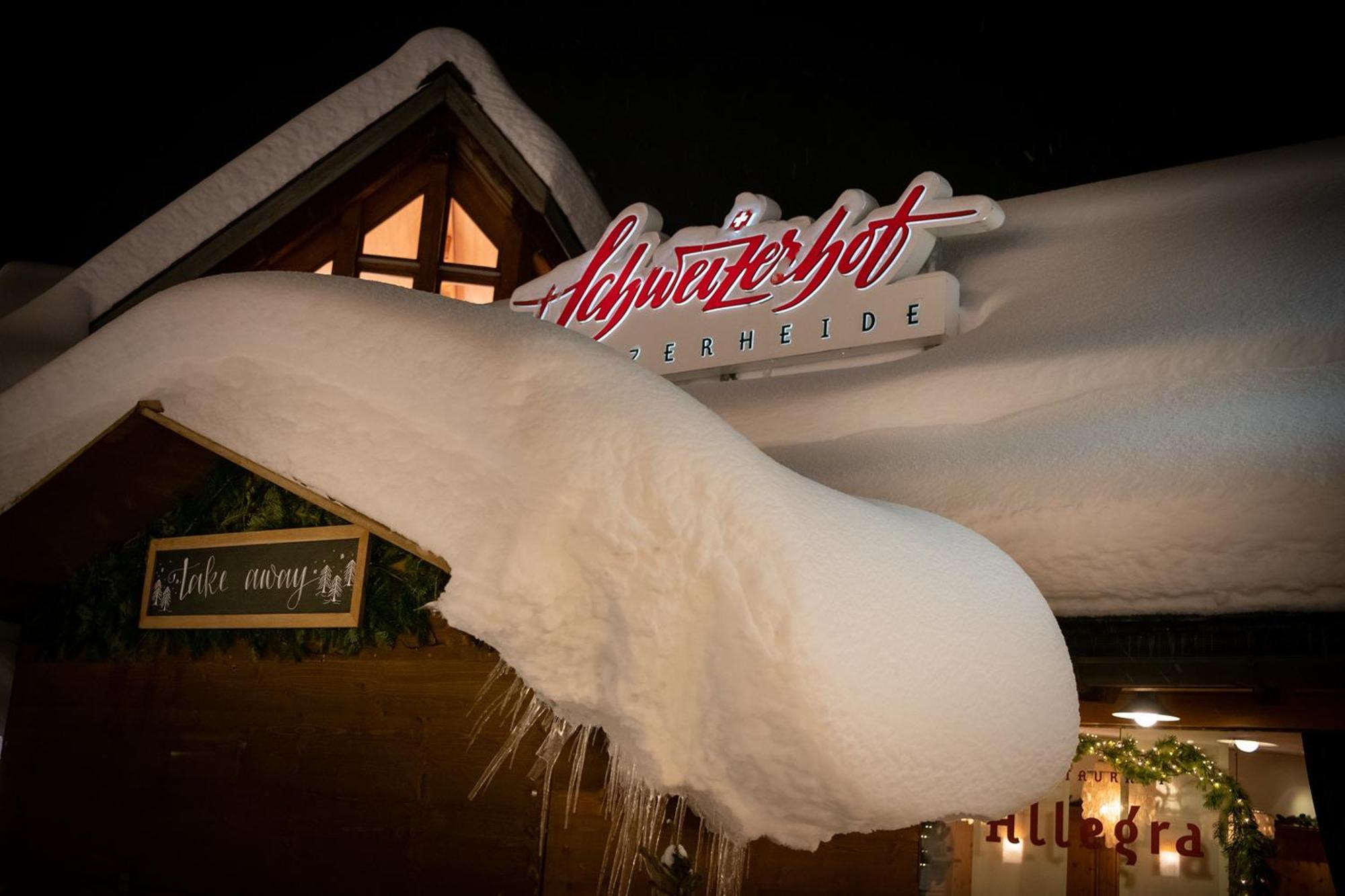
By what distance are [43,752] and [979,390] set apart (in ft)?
15.0

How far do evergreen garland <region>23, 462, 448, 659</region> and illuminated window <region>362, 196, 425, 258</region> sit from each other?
4.74 metres

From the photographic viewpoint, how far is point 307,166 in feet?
28.4

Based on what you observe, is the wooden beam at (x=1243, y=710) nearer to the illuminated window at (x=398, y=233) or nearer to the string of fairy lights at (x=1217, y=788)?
the string of fairy lights at (x=1217, y=788)

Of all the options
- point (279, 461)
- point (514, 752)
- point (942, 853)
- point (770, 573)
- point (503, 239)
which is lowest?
point (942, 853)

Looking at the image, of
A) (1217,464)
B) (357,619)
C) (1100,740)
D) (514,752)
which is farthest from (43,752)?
(1100,740)

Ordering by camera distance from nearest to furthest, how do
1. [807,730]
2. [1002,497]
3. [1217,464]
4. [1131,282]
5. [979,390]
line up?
[807,730] < [1217,464] < [1002,497] < [979,390] < [1131,282]

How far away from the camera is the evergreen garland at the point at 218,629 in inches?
153

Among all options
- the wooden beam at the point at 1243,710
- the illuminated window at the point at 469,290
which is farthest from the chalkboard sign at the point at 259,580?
the illuminated window at the point at 469,290

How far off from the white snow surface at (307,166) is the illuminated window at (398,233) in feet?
2.66

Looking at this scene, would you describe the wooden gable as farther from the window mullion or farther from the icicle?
the icicle

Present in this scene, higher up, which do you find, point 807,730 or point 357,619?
point 357,619

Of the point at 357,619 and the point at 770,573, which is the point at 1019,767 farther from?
the point at 357,619

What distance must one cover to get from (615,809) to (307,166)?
6.90 m

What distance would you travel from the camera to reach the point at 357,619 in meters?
3.79
